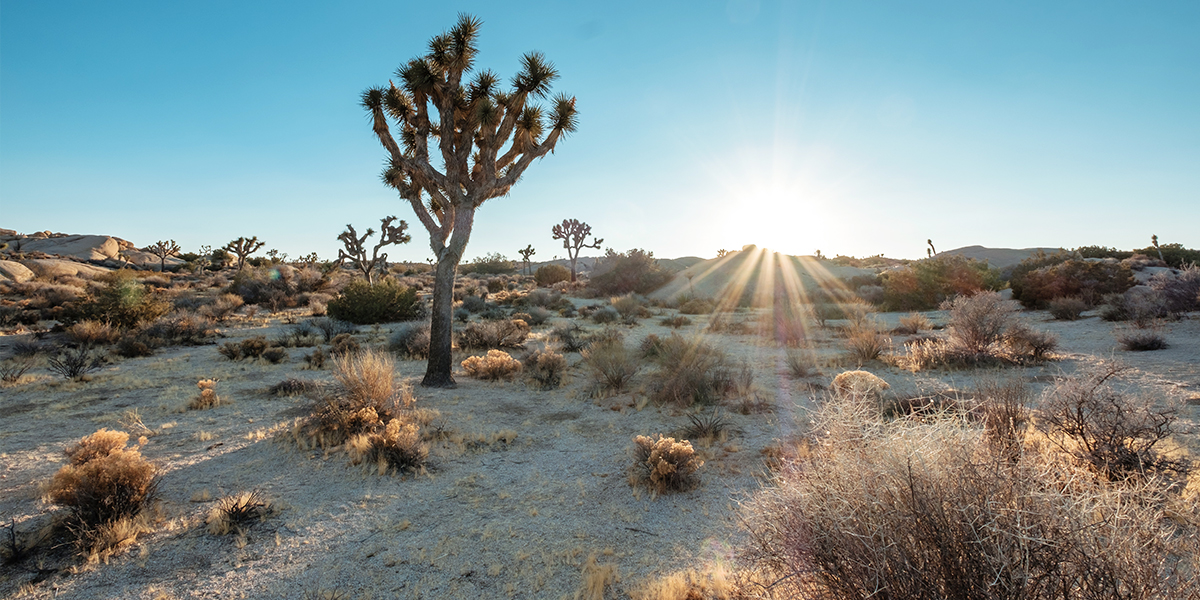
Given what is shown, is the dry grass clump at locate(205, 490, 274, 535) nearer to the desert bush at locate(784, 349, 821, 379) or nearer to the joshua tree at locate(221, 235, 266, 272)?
the desert bush at locate(784, 349, 821, 379)

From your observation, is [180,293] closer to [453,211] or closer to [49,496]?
[453,211]

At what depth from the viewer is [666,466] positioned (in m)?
4.84

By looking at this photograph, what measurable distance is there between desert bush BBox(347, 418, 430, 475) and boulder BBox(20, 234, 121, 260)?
60.3 m

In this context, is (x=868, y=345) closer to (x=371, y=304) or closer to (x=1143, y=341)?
(x=1143, y=341)

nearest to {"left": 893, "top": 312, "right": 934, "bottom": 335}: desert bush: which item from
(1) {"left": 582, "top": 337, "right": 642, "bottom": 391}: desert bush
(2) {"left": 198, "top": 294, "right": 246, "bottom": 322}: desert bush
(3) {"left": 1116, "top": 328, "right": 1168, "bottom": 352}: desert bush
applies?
(3) {"left": 1116, "top": 328, "right": 1168, "bottom": 352}: desert bush

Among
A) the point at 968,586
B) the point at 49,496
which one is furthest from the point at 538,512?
the point at 49,496

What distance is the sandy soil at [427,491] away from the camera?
11.4 ft

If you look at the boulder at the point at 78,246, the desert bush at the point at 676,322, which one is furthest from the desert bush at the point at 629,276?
the boulder at the point at 78,246

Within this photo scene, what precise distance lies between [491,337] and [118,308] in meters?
10.1

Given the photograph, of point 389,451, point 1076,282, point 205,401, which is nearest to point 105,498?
point 389,451

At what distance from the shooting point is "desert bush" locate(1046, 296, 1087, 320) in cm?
1457

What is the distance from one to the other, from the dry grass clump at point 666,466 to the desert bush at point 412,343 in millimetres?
7724

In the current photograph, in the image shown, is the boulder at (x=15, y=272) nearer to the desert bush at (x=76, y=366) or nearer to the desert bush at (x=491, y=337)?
the desert bush at (x=76, y=366)

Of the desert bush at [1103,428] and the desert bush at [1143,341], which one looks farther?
the desert bush at [1143,341]
